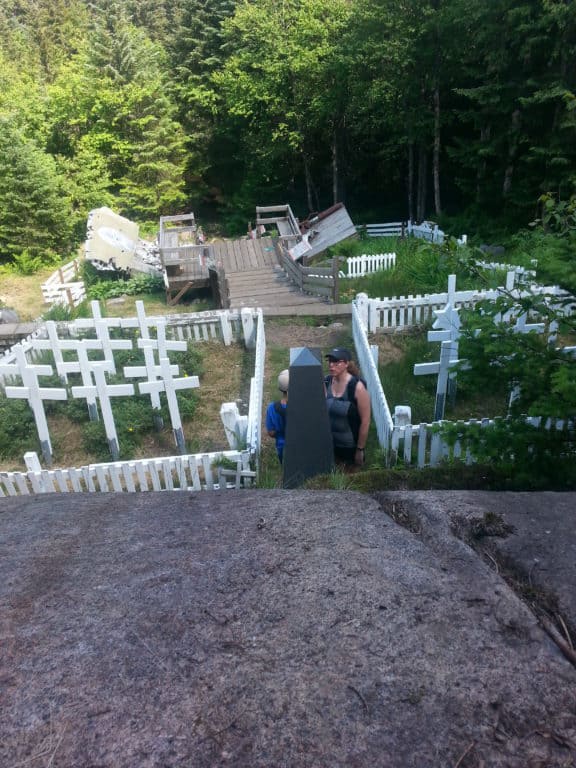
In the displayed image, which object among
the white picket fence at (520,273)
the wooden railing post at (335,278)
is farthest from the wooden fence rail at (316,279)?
the white picket fence at (520,273)

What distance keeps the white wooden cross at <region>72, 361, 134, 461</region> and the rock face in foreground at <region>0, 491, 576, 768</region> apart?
471 cm

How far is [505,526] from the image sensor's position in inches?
95.1

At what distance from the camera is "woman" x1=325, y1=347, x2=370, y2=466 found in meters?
5.18

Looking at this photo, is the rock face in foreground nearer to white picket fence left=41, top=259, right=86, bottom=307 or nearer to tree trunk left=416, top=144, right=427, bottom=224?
white picket fence left=41, top=259, right=86, bottom=307

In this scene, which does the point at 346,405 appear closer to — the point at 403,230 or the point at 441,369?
the point at 441,369

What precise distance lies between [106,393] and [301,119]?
2324 centimetres

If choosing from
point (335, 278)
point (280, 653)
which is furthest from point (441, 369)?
point (335, 278)

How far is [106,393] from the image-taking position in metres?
7.27

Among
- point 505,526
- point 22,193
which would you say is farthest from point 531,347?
point 22,193

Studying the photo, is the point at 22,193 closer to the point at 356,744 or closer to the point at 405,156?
the point at 405,156

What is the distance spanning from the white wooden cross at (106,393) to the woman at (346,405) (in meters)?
3.27

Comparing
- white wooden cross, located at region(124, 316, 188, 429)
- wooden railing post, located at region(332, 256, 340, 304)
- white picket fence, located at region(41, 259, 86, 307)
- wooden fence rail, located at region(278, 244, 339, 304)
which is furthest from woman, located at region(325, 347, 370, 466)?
white picket fence, located at region(41, 259, 86, 307)

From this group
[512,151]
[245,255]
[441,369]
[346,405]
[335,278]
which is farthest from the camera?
[245,255]

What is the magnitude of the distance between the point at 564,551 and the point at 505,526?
Result: 0.27 metres
